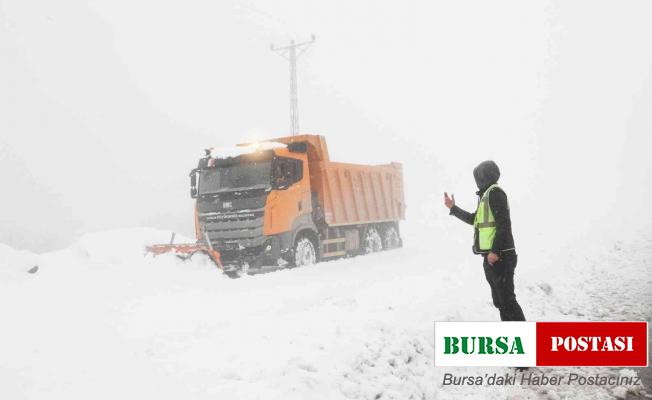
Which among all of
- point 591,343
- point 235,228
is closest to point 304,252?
point 235,228

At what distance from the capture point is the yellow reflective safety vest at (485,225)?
17.0 ft

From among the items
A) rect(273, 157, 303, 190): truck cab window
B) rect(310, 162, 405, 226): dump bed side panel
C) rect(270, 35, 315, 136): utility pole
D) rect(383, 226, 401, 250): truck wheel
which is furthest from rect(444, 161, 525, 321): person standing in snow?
rect(270, 35, 315, 136): utility pole

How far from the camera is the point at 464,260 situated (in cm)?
1171

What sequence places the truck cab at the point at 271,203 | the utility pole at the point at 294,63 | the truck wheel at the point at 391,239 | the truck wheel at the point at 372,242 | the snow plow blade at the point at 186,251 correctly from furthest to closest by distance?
the utility pole at the point at 294,63
the truck wheel at the point at 391,239
the truck wheel at the point at 372,242
the truck cab at the point at 271,203
the snow plow blade at the point at 186,251

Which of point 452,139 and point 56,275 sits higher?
point 452,139

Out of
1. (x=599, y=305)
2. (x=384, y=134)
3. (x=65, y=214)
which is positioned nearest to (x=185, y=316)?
(x=599, y=305)

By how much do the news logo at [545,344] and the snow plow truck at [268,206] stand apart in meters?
5.97

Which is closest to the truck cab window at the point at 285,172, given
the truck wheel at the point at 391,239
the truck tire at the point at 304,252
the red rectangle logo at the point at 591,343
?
the truck tire at the point at 304,252

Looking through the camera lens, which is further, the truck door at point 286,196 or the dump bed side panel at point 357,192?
the dump bed side panel at point 357,192

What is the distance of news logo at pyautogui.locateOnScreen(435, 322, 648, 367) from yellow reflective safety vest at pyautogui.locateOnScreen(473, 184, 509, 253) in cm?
76

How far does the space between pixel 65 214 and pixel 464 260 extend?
136ft

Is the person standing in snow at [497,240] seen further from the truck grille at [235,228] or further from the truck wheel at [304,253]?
the truck wheel at [304,253]

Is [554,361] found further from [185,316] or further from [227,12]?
[227,12]

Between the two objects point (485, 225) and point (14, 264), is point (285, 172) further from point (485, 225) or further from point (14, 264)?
point (485, 225)
